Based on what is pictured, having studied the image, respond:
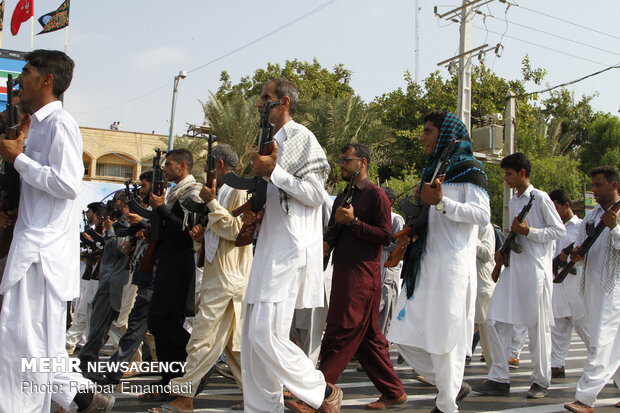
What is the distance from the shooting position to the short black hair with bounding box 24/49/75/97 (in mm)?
4168

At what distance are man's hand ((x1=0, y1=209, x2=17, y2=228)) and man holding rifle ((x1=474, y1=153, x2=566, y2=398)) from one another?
15.3 feet

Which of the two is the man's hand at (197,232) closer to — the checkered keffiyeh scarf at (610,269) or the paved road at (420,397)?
the paved road at (420,397)

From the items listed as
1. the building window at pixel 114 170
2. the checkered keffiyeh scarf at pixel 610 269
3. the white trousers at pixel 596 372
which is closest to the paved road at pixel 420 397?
the white trousers at pixel 596 372

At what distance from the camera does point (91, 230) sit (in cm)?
896

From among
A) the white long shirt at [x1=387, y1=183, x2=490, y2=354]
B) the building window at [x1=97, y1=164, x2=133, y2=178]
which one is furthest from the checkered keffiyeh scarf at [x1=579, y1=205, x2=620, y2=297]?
the building window at [x1=97, y1=164, x2=133, y2=178]

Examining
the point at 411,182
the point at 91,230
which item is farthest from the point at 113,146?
the point at 91,230

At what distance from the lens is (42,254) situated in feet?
12.4

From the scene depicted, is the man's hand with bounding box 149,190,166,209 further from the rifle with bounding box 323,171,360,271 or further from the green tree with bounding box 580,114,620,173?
the green tree with bounding box 580,114,620,173

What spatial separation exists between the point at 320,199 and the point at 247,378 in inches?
53.7

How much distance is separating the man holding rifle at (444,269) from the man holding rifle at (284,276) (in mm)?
774

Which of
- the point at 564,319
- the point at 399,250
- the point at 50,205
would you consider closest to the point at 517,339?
the point at 564,319

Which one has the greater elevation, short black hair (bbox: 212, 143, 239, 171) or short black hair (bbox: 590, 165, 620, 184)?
short black hair (bbox: 212, 143, 239, 171)

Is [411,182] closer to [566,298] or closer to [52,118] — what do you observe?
[566,298]

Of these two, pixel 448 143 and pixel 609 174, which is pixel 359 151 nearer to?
pixel 448 143
